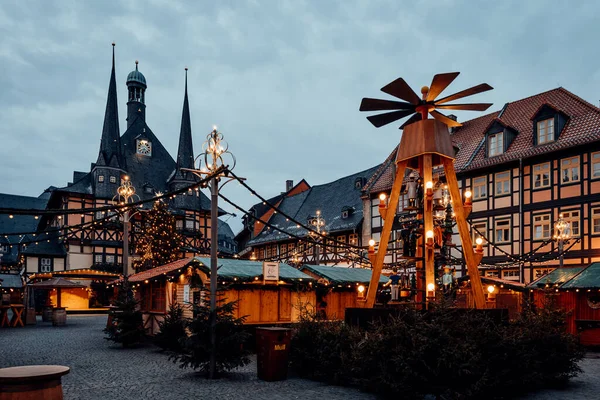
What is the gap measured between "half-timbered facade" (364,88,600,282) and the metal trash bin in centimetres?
1517

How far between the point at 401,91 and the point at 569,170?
18.7m

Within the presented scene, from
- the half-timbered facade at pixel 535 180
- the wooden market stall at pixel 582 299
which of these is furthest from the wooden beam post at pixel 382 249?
the half-timbered facade at pixel 535 180

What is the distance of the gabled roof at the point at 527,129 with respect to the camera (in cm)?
2581

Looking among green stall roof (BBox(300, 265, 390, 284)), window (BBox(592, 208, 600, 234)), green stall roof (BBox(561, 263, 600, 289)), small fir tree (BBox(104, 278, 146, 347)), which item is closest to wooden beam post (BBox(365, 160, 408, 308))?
green stall roof (BBox(300, 265, 390, 284))

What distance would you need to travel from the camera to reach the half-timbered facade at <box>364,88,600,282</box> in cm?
2500

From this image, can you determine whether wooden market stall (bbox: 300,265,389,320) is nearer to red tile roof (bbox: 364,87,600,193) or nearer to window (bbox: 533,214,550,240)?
window (bbox: 533,214,550,240)

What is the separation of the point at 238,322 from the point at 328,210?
31.2m

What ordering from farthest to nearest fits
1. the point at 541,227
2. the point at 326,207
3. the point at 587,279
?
the point at 326,207
the point at 541,227
the point at 587,279

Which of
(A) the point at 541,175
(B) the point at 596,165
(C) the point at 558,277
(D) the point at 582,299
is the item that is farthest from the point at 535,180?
(D) the point at 582,299

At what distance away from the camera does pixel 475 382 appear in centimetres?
870

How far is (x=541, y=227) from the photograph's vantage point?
88.0ft

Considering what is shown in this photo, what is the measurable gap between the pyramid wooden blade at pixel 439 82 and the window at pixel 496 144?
20.4 metres

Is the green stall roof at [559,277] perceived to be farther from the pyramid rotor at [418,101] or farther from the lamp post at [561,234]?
the pyramid rotor at [418,101]

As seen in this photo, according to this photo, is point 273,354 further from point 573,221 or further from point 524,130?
point 524,130
